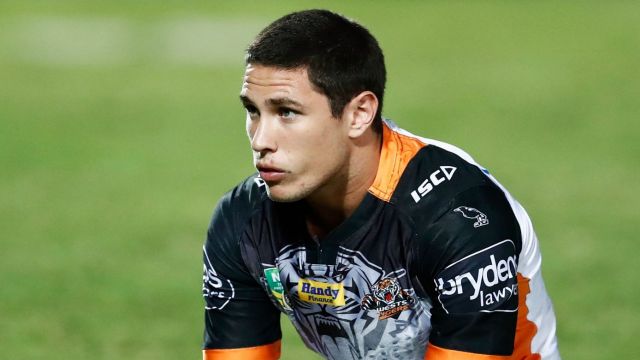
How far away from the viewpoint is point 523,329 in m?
5.83

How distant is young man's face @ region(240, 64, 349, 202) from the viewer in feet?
17.2

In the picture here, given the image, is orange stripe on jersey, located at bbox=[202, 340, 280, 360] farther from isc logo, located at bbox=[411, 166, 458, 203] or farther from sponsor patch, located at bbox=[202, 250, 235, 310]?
isc logo, located at bbox=[411, 166, 458, 203]

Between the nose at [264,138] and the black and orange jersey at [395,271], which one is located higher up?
the nose at [264,138]

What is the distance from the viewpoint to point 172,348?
30.6 ft

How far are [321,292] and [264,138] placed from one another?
826 mm

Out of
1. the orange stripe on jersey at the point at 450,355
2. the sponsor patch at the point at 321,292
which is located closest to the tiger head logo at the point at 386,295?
the sponsor patch at the point at 321,292

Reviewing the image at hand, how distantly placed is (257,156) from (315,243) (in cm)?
60

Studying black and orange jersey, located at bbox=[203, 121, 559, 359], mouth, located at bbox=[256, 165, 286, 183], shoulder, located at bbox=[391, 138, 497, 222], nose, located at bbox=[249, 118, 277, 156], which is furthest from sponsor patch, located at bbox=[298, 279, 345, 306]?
nose, located at bbox=[249, 118, 277, 156]

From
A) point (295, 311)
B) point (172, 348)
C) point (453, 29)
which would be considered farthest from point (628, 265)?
point (453, 29)

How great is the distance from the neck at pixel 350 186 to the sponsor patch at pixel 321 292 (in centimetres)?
21

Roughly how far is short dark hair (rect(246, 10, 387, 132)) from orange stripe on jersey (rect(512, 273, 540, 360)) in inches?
39.2

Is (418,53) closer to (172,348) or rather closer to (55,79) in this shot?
(55,79)

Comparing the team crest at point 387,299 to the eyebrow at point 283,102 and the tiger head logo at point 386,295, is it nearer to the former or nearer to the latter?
the tiger head logo at point 386,295

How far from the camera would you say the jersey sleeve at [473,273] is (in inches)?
209
